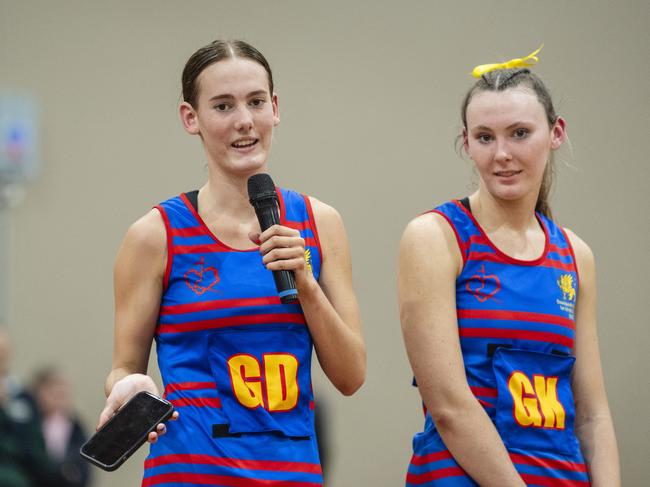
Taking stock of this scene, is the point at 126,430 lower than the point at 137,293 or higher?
lower

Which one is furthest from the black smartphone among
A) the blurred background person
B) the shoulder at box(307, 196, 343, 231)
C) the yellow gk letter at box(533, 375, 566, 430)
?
the blurred background person

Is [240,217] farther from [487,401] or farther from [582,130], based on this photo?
[582,130]

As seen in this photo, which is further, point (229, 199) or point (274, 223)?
point (229, 199)

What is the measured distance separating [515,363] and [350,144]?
2.79 metres

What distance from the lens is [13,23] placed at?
417 cm

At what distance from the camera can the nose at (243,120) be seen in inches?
72.9

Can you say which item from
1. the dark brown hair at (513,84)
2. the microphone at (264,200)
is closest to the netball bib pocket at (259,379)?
the microphone at (264,200)

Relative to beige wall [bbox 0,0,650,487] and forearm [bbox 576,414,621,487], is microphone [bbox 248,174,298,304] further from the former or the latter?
beige wall [bbox 0,0,650,487]

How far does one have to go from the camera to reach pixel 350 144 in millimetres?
4559

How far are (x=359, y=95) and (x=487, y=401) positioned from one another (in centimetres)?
290

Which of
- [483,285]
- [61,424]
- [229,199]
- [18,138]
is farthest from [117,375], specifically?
[18,138]

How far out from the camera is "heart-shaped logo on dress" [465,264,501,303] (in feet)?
6.31

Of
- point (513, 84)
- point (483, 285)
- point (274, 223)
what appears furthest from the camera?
point (513, 84)

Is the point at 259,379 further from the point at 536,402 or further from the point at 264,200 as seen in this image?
the point at 536,402
